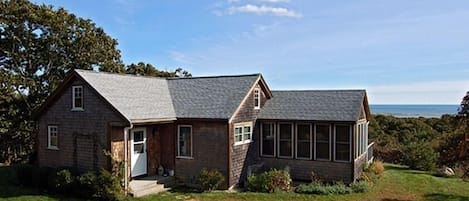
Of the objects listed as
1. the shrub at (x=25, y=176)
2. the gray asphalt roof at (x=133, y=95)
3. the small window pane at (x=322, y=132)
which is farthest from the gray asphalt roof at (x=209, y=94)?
the shrub at (x=25, y=176)

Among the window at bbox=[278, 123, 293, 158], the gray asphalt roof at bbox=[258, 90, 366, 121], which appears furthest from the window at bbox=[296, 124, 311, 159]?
the gray asphalt roof at bbox=[258, 90, 366, 121]

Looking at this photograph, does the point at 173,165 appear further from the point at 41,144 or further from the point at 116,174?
the point at 41,144

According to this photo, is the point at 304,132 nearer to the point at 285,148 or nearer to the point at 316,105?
the point at 285,148

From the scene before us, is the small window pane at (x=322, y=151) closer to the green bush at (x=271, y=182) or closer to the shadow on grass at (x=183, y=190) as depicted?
the green bush at (x=271, y=182)

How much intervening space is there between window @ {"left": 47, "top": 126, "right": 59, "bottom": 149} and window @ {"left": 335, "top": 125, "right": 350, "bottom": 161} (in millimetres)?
12601

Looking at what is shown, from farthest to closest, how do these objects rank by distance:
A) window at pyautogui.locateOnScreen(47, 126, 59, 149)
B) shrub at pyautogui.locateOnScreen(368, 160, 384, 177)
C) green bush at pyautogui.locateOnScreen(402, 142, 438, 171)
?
green bush at pyautogui.locateOnScreen(402, 142, 438, 171) → shrub at pyautogui.locateOnScreen(368, 160, 384, 177) → window at pyautogui.locateOnScreen(47, 126, 59, 149)

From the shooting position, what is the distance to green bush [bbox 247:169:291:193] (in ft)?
53.4

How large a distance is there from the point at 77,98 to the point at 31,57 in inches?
428

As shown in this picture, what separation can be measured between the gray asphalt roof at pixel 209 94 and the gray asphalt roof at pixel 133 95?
2.04 ft

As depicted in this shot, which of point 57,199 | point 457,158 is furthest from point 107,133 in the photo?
point 457,158

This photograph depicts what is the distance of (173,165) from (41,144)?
Answer: 6.10 m

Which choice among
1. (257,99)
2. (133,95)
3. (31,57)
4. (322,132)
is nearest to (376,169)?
(322,132)

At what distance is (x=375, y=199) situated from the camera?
49.2 feet

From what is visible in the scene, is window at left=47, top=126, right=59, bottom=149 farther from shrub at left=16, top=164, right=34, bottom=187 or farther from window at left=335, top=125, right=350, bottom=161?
window at left=335, top=125, right=350, bottom=161
